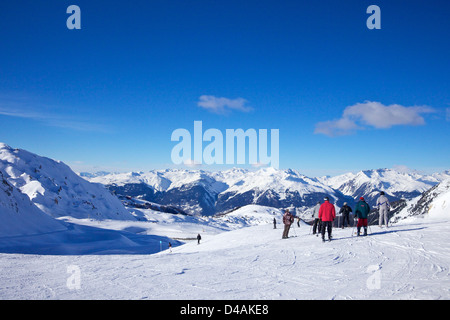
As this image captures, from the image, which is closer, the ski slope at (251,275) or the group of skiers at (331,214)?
the ski slope at (251,275)

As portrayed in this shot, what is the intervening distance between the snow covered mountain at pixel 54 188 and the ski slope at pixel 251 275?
6729 cm

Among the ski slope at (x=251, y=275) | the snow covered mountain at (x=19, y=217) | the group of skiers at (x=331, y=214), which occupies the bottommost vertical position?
the snow covered mountain at (x=19, y=217)

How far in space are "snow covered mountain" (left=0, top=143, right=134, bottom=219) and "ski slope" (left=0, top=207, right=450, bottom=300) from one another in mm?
67292

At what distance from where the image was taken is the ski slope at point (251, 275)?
741 cm

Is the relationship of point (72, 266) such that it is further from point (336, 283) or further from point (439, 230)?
point (439, 230)

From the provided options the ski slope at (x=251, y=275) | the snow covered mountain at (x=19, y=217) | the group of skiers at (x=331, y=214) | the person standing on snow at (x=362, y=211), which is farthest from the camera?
the snow covered mountain at (x=19, y=217)

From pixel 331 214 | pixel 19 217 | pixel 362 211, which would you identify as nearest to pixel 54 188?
pixel 19 217

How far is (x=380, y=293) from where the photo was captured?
7316 millimetres

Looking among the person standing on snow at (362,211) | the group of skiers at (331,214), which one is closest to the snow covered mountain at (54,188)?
the group of skiers at (331,214)

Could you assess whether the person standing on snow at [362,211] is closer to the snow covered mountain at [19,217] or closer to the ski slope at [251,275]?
the ski slope at [251,275]

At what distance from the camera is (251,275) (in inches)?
366

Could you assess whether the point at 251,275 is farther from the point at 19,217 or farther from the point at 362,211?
the point at 19,217

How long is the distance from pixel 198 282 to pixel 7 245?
2538cm

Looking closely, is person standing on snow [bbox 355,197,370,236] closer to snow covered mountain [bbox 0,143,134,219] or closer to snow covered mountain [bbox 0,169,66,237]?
snow covered mountain [bbox 0,169,66,237]
